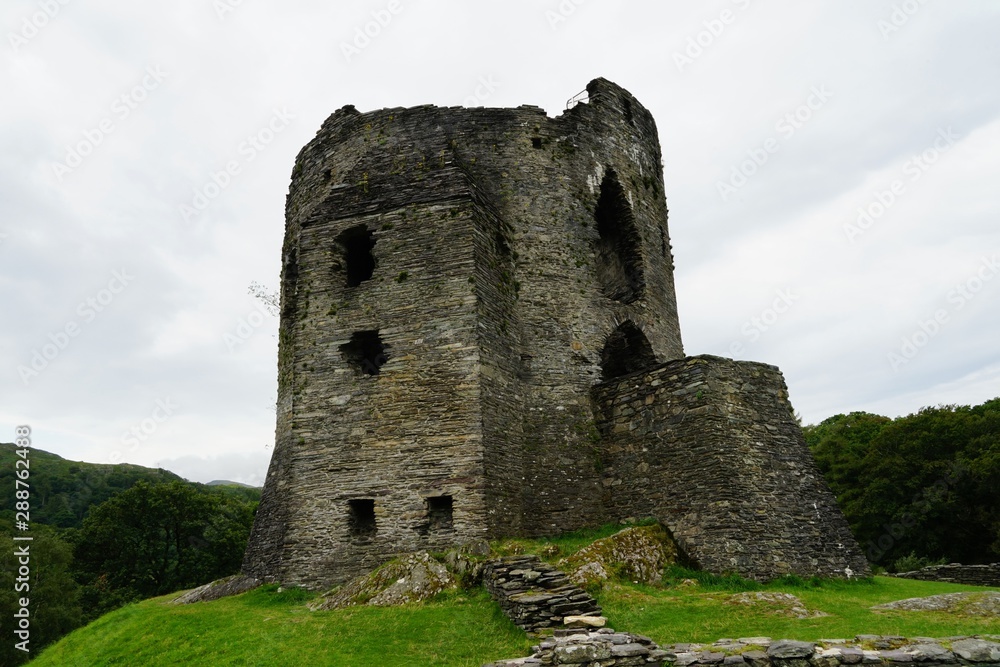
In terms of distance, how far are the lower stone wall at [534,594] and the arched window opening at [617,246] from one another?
8.88 metres

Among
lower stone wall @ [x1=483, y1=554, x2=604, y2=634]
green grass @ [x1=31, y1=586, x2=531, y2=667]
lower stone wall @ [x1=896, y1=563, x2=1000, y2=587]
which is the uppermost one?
lower stone wall @ [x1=483, y1=554, x2=604, y2=634]

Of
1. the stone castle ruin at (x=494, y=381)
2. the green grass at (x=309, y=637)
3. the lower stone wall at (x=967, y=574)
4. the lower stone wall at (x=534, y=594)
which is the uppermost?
the stone castle ruin at (x=494, y=381)

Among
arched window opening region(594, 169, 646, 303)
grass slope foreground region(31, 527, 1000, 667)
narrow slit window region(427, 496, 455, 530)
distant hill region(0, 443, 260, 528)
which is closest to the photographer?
grass slope foreground region(31, 527, 1000, 667)

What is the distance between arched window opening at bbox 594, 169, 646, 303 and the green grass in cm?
963

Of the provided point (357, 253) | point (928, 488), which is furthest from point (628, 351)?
point (928, 488)

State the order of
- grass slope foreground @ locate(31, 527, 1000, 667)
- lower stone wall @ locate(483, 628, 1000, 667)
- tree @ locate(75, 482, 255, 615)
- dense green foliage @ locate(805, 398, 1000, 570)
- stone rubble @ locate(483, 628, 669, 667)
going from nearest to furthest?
lower stone wall @ locate(483, 628, 1000, 667), stone rubble @ locate(483, 628, 669, 667), grass slope foreground @ locate(31, 527, 1000, 667), dense green foliage @ locate(805, 398, 1000, 570), tree @ locate(75, 482, 255, 615)

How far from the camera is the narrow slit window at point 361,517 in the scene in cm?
1291

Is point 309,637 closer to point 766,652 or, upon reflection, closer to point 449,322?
point 766,652

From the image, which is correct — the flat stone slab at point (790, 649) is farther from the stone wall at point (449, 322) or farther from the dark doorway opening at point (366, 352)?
the dark doorway opening at point (366, 352)

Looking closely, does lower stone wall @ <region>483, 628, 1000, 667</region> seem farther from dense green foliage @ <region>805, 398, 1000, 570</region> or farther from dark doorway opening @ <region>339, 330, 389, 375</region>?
dense green foliage @ <region>805, 398, 1000, 570</region>

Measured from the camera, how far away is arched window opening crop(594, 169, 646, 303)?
17.4m

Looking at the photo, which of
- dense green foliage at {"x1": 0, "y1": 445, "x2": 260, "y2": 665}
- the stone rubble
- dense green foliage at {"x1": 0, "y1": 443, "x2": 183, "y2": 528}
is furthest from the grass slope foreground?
dense green foliage at {"x1": 0, "y1": 443, "x2": 183, "y2": 528}

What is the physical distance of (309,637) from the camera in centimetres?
909

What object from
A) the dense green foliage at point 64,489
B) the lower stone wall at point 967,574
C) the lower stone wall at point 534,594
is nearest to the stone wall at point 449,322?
the lower stone wall at point 534,594
